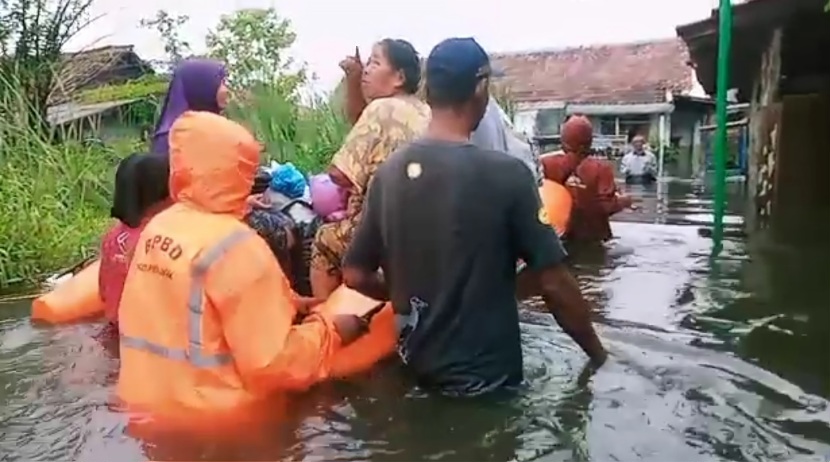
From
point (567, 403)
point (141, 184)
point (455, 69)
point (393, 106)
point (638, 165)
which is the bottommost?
point (638, 165)

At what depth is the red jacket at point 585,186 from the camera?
837cm

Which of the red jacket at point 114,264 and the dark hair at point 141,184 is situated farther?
the red jacket at point 114,264

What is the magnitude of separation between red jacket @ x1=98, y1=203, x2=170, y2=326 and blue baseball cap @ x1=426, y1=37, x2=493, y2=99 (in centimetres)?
185

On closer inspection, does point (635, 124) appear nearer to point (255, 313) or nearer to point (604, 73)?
point (604, 73)

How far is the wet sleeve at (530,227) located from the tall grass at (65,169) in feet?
17.5

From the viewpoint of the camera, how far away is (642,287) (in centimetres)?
697

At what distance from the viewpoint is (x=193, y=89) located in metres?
5.17

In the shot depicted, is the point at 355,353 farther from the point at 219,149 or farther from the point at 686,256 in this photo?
the point at 686,256

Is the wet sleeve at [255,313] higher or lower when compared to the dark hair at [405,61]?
lower

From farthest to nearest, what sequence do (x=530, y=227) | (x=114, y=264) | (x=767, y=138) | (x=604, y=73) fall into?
(x=604, y=73) < (x=767, y=138) < (x=114, y=264) < (x=530, y=227)

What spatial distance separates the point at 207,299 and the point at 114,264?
2070 mm

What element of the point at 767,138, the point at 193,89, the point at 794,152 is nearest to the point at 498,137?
the point at 193,89

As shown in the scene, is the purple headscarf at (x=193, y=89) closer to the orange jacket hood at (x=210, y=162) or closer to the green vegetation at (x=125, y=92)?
the orange jacket hood at (x=210, y=162)

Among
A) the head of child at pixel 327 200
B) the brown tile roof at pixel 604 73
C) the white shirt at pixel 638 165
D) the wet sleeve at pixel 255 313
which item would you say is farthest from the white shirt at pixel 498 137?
the brown tile roof at pixel 604 73
